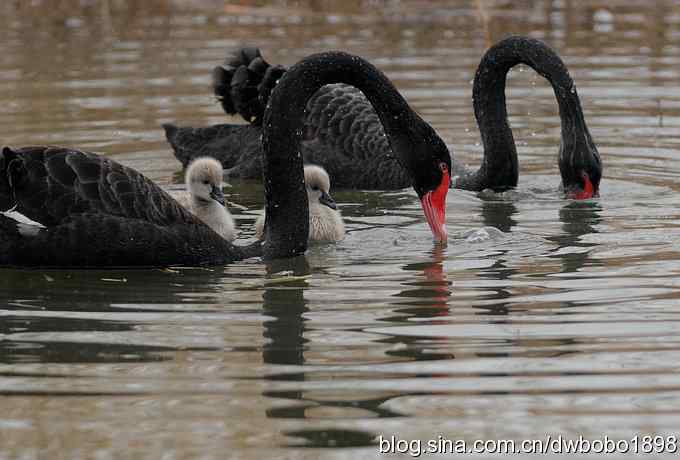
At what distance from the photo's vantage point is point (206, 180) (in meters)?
7.00

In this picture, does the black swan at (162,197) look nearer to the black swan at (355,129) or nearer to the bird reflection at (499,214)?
the bird reflection at (499,214)

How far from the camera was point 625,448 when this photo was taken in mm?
3936

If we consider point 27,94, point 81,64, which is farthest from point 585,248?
point 81,64

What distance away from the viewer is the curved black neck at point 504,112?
8.11 m

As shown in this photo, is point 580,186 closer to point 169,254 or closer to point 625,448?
point 169,254

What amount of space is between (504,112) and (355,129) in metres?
0.93

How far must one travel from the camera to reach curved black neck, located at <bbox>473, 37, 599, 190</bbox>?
8.11 m

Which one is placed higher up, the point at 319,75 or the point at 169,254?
the point at 319,75

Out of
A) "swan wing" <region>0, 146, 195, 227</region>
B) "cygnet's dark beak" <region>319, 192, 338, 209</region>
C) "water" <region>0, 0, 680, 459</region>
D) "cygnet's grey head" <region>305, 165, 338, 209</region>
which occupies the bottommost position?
"water" <region>0, 0, 680, 459</region>

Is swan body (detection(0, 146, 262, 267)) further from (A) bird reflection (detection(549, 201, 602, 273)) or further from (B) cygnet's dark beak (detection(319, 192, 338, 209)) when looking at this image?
(A) bird reflection (detection(549, 201, 602, 273))

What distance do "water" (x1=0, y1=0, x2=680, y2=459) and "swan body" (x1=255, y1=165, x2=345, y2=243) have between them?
107mm

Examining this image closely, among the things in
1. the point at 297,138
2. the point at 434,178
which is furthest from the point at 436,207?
the point at 297,138

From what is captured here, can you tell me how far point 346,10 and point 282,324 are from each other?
9.91m

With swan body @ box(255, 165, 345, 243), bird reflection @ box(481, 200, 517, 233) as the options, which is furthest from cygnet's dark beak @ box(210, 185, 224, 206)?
bird reflection @ box(481, 200, 517, 233)
